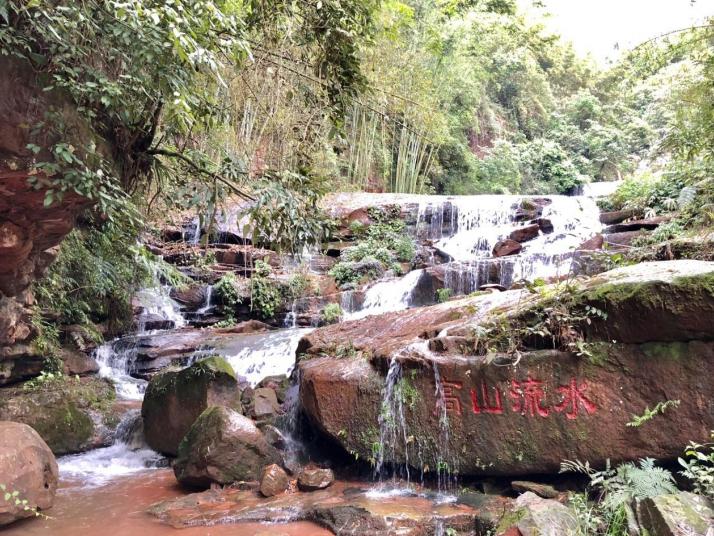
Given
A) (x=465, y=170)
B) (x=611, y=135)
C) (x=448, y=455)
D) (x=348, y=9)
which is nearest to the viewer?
(x=348, y=9)

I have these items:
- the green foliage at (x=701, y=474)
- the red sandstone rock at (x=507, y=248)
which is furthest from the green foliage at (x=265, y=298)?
the green foliage at (x=701, y=474)

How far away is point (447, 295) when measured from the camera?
9.65 metres

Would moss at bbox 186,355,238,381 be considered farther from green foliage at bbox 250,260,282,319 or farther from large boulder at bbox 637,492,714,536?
green foliage at bbox 250,260,282,319

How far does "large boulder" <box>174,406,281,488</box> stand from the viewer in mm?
4766

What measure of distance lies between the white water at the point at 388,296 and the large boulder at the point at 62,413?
4.77 meters

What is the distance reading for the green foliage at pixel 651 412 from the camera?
3.89m

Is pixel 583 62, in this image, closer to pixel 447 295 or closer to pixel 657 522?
pixel 447 295

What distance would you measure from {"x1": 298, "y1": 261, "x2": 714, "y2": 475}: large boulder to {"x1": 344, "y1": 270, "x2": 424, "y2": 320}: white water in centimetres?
487

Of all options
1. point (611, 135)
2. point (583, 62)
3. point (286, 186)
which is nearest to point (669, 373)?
point (286, 186)

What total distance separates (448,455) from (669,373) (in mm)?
1834

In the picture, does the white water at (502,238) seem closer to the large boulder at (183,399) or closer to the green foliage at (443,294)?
the green foliage at (443,294)

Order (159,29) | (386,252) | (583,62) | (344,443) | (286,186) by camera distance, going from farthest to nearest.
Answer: (583,62)
(386,252)
(344,443)
(286,186)
(159,29)

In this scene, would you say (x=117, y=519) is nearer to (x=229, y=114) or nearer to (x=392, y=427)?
Answer: (x=392, y=427)

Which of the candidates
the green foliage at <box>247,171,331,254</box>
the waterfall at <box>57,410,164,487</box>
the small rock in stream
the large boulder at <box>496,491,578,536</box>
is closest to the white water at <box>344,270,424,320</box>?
the waterfall at <box>57,410,164,487</box>
